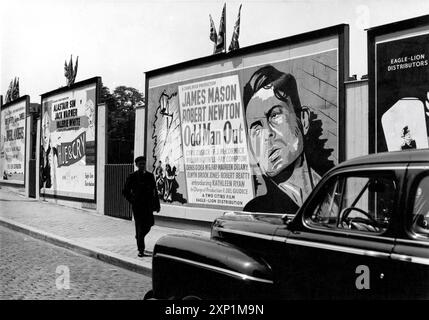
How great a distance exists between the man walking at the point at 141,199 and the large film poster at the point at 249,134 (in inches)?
105

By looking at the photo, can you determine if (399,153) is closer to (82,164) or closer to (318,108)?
(318,108)

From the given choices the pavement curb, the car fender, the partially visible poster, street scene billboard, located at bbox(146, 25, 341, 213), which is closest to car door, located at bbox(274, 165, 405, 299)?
the car fender

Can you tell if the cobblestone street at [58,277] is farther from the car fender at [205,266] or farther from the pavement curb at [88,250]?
the car fender at [205,266]

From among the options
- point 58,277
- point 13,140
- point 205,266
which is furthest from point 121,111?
point 205,266

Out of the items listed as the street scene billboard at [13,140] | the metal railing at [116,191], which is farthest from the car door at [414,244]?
the street scene billboard at [13,140]

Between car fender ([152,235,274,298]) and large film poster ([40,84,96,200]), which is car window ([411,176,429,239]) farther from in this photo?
large film poster ([40,84,96,200])

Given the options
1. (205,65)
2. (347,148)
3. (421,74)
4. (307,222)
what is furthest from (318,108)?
(307,222)

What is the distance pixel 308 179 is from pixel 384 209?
22.8ft

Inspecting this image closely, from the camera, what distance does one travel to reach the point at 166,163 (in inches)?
533

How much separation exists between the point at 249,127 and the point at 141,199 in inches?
128

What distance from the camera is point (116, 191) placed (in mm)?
15367

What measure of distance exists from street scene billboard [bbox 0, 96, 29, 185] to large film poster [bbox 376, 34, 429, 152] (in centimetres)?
1961

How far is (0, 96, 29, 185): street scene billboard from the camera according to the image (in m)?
24.7

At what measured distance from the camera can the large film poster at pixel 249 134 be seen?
9.66m
